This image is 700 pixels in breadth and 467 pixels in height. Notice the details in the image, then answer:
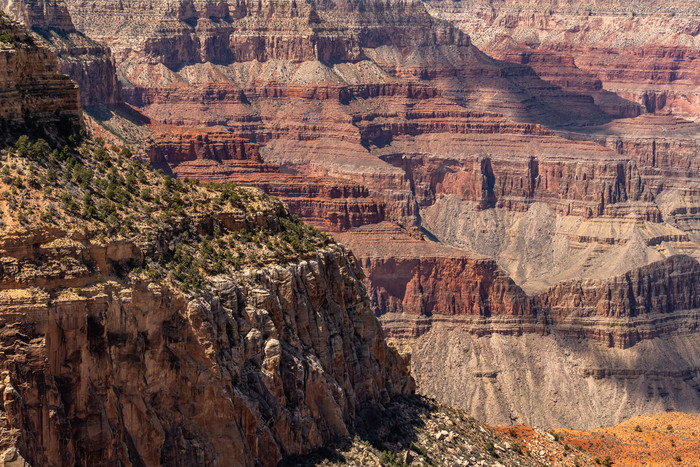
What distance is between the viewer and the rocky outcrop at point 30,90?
149 feet

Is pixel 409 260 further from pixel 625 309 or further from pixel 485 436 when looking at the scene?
pixel 485 436

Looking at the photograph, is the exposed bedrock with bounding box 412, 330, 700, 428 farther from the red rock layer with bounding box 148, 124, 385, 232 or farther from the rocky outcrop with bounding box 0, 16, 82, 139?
the rocky outcrop with bounding box 0, 16, 82, 139

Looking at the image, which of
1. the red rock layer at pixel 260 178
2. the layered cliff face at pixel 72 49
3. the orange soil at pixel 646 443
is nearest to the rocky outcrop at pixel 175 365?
the orange soil at pixel 646 443

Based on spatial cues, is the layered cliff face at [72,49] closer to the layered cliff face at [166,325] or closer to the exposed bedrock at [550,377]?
the exposed bedrock at [550,377]

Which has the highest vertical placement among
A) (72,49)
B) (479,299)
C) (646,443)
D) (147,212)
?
(147,212)

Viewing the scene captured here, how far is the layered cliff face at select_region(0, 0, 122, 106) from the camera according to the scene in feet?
438

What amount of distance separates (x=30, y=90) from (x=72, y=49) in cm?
9527

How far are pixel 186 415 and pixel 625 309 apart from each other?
378 ft

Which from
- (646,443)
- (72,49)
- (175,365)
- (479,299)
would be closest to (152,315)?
(175,365)

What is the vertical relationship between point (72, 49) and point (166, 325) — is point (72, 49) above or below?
below

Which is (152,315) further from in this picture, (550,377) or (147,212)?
(550,377)

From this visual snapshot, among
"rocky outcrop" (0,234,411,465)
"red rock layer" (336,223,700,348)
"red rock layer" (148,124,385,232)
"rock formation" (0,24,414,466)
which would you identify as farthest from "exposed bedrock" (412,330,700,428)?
"rocky outcrop" (0,234,411,465)

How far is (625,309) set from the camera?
6058 inches

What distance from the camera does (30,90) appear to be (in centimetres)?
4684
